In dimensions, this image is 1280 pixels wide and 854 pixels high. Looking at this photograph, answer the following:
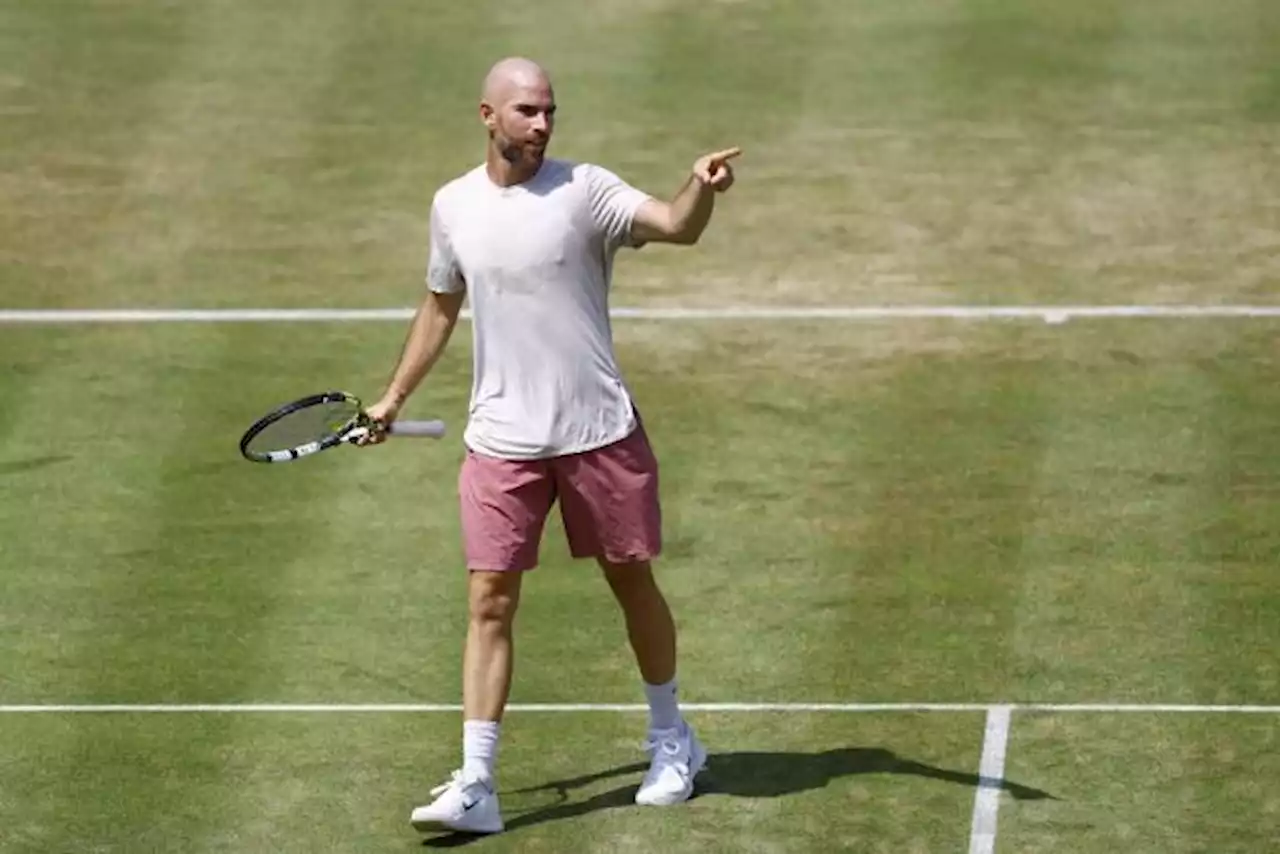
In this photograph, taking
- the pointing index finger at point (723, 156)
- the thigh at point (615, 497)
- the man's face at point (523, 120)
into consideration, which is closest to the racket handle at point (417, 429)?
the thigh at point (615, 497)

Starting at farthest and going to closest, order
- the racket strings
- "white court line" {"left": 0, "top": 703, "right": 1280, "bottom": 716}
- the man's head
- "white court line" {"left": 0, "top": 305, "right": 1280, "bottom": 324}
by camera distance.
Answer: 1. "white court line" {"left": 0, "top": 305, "right": 1280, "bottom": 324}
2. "white court line" {"left": 0, "top": 703, "right": 1280, "bottom": 716}
3. the racket strings
4. the man's head

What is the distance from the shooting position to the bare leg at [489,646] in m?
10.4

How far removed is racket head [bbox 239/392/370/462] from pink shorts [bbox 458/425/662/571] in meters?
0.54

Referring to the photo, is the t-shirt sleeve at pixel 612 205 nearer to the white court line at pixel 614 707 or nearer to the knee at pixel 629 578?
the knee at pixel 629 578

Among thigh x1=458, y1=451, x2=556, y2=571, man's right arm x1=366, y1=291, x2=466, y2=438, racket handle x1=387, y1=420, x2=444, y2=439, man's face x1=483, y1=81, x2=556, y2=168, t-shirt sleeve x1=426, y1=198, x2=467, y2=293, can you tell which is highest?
man's face x1=483, y1=81, x2=556, y2=168

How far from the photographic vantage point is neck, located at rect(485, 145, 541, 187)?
1023 centimetres

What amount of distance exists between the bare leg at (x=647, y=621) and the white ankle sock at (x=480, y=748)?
Answer: 57 centimetres

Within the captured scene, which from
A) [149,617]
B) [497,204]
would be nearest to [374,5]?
[149,617]

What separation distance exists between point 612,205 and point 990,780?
237 centimetres

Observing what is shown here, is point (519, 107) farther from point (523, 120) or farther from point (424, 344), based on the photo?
point (424, 344)

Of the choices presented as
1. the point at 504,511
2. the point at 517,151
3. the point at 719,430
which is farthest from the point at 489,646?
the point at 719,430

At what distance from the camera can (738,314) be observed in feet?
51.7

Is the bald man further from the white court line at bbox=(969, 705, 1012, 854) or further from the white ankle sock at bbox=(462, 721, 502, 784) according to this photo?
the white court line at bbox=(969, 705, 1012, 854)

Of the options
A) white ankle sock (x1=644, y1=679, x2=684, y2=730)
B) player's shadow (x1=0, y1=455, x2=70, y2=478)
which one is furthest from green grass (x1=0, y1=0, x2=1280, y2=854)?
white ankle sock (x1=644, y1=679, x2=684, y2=730)
